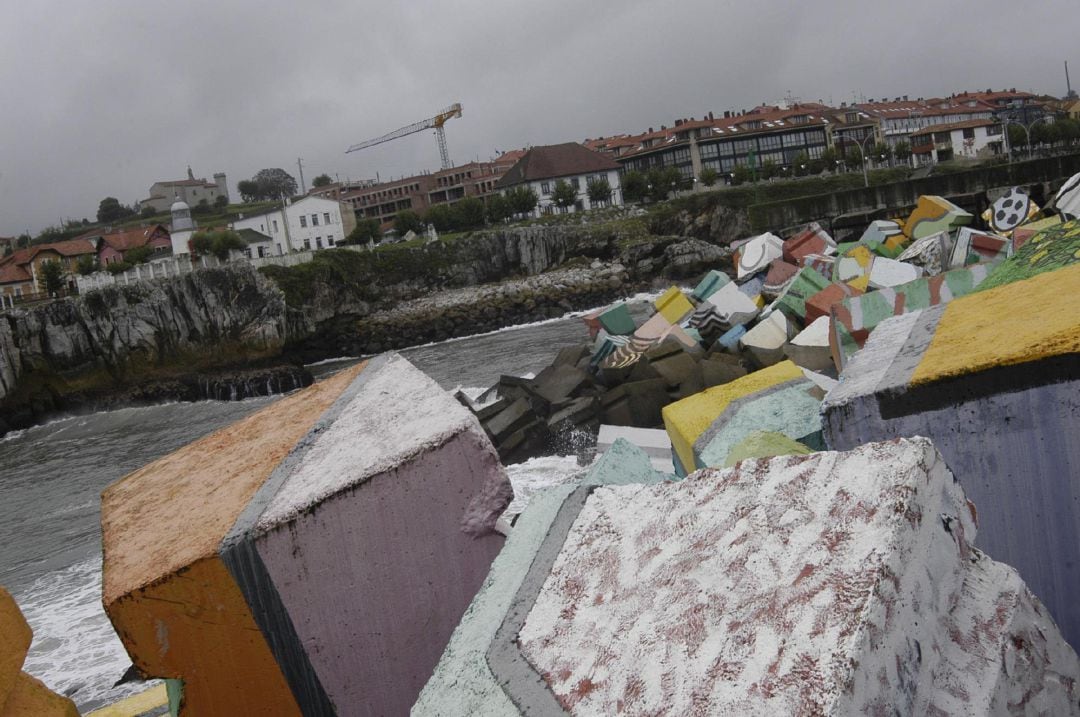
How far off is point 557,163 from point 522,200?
38.3ft

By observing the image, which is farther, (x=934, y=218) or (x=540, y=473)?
(x=934, y=218)

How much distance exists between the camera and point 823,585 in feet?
4.73

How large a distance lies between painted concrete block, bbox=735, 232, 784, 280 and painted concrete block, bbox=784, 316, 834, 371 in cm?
755

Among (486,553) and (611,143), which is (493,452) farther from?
(611,143)

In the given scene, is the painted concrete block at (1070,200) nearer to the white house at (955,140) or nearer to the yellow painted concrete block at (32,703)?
the yellow painted concrete block at (32,703)

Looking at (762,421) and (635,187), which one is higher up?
(635,187)

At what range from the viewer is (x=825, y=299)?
10914 millimetres

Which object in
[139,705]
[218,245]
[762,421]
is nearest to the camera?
[762,421]

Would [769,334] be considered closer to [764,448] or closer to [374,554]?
[764,448]

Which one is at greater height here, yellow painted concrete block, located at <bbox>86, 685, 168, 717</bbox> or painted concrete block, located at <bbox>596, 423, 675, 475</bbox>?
painted concrete block, located at <bbox>596, 423, 675, 475</bbox>

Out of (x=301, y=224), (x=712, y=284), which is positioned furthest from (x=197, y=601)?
(x=301, y=224)

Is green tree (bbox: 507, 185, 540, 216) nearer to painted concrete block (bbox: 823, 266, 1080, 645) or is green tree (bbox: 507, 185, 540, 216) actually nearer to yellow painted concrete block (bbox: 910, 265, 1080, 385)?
yellow painted concrete block (bbox: 910, 265, 1080, 385)

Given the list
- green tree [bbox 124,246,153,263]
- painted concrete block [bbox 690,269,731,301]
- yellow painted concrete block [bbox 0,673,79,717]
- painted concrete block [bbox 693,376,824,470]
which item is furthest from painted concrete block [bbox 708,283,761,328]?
green tree [bbox 124,246,153,263]

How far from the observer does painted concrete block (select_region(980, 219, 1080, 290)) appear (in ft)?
11.9
